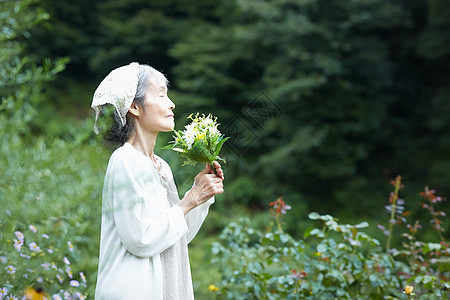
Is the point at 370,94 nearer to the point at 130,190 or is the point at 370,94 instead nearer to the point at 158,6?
the point at 158,6

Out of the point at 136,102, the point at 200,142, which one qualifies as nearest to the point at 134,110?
the point at 136,102

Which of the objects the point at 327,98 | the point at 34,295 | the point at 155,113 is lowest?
the point at 34,295

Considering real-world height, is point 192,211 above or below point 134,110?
below

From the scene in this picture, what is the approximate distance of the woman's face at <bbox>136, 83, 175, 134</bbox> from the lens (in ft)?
6.79

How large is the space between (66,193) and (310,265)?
5.34 ft

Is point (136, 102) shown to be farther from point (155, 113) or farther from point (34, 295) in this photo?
point (34, 295)

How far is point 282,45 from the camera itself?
8836 millimetres

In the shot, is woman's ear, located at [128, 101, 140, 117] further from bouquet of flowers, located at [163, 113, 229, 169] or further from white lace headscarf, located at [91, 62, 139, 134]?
bouquet of flowers, located at [163, 113, 229, 169]

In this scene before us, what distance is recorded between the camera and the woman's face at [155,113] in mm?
2068

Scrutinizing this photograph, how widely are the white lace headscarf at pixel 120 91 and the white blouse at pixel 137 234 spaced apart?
15cm

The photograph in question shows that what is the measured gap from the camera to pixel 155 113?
6.79 ft

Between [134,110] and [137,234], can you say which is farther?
[134,110]

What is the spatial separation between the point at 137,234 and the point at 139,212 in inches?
3.2

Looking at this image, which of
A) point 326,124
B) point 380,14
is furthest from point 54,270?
point 380,14
